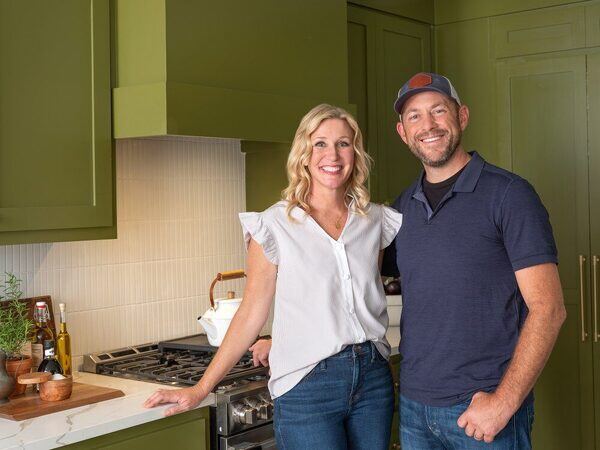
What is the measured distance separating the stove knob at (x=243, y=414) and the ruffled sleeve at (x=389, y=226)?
0.63 m

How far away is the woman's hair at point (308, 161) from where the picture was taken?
95.9 inches

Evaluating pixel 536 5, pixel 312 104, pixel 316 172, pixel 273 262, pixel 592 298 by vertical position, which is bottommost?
pixel 592 298

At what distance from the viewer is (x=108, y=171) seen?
8.84ft

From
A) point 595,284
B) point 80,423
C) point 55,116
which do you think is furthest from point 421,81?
point 595,284

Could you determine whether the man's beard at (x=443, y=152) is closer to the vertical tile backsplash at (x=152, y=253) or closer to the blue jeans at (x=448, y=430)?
the blue jeans at (x=448, y=430)

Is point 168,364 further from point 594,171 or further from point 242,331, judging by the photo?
point 594,171

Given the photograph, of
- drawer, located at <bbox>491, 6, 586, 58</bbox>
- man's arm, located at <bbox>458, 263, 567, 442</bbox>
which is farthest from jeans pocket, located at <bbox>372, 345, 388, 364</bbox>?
drawer, located at <bbox>491, 6, 586, 58</bbox>

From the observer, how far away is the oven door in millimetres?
2633

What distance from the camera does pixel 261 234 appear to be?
241cm

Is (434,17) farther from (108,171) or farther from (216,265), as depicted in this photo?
(108,171)

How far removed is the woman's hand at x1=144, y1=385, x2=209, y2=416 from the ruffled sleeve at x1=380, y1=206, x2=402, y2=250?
673 millimetres

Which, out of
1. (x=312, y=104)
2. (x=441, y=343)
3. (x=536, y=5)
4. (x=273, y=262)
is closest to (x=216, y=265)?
(x=312, y=104)

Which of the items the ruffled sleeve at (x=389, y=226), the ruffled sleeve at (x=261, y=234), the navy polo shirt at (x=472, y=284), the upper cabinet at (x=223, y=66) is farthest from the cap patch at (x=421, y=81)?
the upper cabinet at (x=223, y=66)

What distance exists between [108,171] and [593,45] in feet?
7.16
